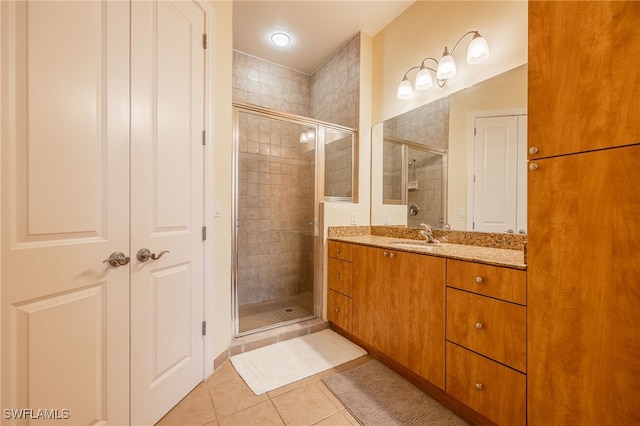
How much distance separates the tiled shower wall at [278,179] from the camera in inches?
104

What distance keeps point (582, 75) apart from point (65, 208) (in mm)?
2040

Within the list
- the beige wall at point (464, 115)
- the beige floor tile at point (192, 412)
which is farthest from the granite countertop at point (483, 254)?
the beige floor tile at point (192, 412)

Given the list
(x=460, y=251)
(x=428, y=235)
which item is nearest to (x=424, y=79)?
(x=428, y=235)

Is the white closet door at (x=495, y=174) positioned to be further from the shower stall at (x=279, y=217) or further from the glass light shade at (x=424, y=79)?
the shower stall at (x=279, y=217)

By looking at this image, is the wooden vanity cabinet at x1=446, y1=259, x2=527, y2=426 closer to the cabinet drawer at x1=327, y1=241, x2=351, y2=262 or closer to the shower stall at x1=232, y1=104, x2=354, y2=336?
the cabinet drawer at x1=327, y1=241, x2=351, y2=262

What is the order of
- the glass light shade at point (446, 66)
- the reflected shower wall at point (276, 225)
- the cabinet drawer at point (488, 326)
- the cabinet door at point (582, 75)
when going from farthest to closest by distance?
1. the reflected shower wall at point (276, 225)
2. the glass light shade at point (446, 66)
3. the cabinet drawer at point (488, 326)
4. the cabinet door at point (582, 75)

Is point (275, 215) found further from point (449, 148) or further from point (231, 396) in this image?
point (449, 148)

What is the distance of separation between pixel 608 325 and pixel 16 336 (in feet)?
6.73

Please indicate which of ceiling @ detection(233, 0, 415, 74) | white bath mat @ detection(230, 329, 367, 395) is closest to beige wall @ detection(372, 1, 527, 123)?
ceiling @ detection(233, 0, 415, 74)

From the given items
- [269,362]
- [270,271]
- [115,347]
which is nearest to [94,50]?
[115,347]

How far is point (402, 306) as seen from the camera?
1.63 metres

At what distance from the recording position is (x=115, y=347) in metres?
1.14

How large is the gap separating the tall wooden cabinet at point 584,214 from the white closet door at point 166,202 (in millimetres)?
1755

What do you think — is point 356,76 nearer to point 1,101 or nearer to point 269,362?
point 1,101
